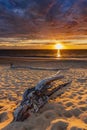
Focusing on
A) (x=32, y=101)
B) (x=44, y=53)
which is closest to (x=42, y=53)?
(x=44, y=53)

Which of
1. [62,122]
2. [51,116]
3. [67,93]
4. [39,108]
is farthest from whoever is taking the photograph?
[67,93]

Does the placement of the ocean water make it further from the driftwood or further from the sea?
the driftwood

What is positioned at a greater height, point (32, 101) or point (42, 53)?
point (42, 53)

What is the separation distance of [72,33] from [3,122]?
2190cm

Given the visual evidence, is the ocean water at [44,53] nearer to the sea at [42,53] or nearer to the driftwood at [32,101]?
the sea at [42,53]

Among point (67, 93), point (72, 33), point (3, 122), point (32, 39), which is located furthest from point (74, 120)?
point (32, 39)

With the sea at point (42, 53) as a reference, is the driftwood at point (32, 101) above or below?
below

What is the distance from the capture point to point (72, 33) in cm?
2391

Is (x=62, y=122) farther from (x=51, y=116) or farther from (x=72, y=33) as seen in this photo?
(x=72, y=33)

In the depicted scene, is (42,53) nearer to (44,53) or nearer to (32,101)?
(44,53)

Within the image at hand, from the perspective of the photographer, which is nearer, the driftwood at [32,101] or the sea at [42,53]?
the driftwood at [32,101]

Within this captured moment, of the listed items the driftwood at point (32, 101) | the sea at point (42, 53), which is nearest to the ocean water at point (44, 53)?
the sea at point (42, 53)

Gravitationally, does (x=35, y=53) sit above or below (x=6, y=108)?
above

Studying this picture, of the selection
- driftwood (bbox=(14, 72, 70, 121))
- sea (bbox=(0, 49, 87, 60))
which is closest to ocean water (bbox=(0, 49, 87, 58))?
sea (bbox=(0, 49, 87, 60))
